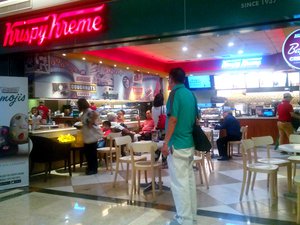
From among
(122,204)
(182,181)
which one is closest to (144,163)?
(122,204)

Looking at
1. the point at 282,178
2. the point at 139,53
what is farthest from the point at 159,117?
the point at 139,53

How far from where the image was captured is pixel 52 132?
652 centimetres

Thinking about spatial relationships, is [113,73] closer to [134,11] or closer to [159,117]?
[159,117]

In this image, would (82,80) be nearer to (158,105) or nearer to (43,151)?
(43,151)

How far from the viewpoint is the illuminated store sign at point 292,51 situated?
5.83 m

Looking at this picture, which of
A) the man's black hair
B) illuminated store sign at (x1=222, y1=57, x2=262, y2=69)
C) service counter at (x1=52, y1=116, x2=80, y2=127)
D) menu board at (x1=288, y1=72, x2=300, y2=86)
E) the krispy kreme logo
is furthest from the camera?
illuminated store sign at (x1=222, y1=57, x2=262, y2=69)

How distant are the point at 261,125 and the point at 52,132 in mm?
6573

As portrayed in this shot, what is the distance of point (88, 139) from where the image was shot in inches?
249

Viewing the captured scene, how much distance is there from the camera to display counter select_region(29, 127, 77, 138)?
621 centimetres

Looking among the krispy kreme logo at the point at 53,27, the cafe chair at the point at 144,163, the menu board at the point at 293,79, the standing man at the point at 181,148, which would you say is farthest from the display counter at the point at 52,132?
the menu board at the point at 293,79

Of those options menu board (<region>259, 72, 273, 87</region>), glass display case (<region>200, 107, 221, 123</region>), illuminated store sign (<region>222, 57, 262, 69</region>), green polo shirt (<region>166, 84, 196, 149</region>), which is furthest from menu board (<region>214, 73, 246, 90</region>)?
green polo shirt (<region>166, 84, 196, 149</region>)

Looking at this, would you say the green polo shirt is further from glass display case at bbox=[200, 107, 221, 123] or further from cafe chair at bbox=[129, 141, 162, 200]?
glass display case at bbox=[200, 107, 221, 123]

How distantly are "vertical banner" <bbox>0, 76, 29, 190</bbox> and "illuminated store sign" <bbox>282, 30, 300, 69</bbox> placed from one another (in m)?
4.96

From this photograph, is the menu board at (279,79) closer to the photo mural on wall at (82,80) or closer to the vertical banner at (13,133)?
the photo mural on wall at (82,80)
